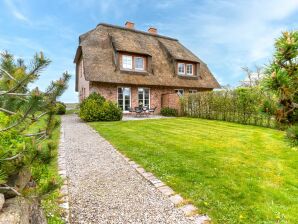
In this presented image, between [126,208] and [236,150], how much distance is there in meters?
4.62

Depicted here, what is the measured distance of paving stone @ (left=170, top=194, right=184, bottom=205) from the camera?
3.66m

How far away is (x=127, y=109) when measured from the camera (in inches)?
811

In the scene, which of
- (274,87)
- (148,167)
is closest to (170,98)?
(148,167)

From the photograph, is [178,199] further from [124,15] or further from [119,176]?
[124,15]

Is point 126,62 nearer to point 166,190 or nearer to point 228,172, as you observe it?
point 228,172

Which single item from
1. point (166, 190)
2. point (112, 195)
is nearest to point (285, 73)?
point (166, 190)

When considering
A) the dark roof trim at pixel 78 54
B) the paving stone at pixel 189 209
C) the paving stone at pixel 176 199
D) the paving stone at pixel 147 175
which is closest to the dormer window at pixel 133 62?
the dark roof trim at pixel 78 54

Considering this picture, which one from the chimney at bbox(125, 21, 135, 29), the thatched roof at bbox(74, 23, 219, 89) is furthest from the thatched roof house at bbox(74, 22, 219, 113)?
the chimney at bbox(125, 21, 135, 29)

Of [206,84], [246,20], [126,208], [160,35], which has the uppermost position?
[160,35]

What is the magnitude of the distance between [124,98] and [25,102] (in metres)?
18.3

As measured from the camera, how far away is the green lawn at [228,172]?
3.42 m

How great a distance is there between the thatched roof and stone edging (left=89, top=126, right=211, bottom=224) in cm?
1374

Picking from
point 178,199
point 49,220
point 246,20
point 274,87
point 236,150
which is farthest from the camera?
point 246,20

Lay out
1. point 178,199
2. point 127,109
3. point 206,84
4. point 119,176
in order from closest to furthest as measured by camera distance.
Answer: point 178,199 → point 119,176 → point 127,109 → point 206,84
